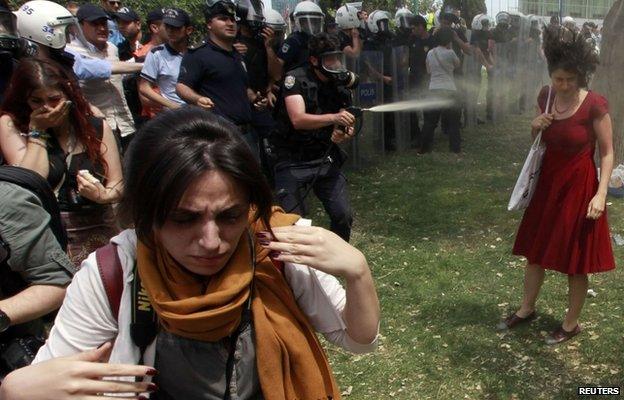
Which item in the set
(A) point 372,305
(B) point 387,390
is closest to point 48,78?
A: (A) point 372,305

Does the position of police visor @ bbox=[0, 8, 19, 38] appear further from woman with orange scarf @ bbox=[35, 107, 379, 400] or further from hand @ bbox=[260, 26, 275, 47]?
hand @ bbox=[260, 26, 275, 47]

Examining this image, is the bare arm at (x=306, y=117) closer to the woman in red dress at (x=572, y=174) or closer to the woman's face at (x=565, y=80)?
the woman in red dress at (x=572, y=174)

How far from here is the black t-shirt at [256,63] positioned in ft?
23.1

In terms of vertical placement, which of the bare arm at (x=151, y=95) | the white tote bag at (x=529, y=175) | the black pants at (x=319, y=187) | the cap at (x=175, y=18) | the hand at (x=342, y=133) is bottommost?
the black pants at (x=319, y=187)

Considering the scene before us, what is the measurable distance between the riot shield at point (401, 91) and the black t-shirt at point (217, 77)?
17.9ft

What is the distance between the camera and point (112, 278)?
1511mm

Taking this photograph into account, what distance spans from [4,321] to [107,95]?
380 cm

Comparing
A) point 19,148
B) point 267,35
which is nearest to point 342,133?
point 19,148

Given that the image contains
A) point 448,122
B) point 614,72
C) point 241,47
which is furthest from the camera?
point 448,122

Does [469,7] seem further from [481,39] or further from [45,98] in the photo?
[45,98]

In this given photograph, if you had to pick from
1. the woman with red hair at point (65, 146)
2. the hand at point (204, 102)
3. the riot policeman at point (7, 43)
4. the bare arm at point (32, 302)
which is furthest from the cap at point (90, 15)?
the bare arm at point (32, 302)

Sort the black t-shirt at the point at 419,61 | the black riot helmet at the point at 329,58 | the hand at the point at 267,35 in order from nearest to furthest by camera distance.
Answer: the black riot helmet at the point at 329,58
the hand at the point at 267,35
the black t-shirt at the point at 419,61

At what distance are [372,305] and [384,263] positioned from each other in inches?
164

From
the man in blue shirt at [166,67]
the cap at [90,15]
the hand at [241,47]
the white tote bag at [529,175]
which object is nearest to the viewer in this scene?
the white tote bag at [529,175]
